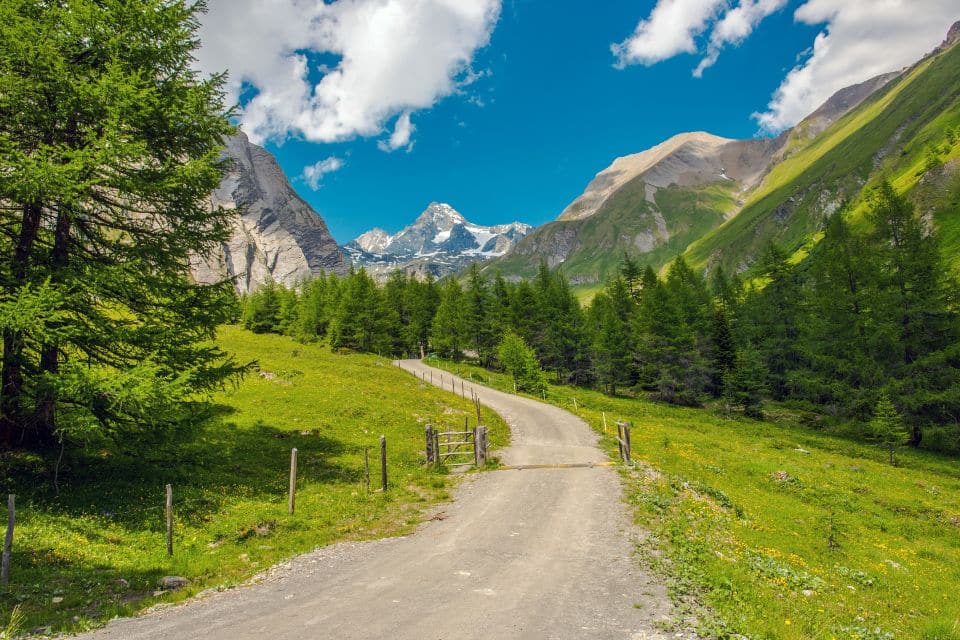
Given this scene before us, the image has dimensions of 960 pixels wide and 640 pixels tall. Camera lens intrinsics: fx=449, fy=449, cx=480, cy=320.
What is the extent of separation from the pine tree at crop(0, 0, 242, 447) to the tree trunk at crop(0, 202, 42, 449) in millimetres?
45

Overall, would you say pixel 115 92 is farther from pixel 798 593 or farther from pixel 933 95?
pixel 933 95

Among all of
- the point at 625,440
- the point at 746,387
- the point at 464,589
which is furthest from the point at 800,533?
the point at 746,387

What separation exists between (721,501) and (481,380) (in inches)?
1656

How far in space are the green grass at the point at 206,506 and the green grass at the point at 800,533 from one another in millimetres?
9309

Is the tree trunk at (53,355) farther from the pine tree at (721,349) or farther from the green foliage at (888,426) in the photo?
the pine tree at (721,349)

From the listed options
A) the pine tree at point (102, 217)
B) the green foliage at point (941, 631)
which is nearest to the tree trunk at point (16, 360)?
the pine tree at point (102, 217)

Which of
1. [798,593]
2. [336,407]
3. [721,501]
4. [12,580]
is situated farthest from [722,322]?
[12,580]

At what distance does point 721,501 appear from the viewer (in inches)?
727

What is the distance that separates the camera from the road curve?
8406 mm

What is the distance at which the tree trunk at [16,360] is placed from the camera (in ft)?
46.2

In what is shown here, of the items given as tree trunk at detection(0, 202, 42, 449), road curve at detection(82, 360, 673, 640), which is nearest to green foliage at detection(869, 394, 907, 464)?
road curve at detection(82, 360, 673, 640)

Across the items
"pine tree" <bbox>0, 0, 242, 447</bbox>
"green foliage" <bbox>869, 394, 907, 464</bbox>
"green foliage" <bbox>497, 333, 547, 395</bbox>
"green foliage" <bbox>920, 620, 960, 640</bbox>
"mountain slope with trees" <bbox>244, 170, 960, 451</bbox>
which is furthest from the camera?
"green foliage" <bbox>497, 333, 547, 395</bbox>

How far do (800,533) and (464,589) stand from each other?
14675 mm

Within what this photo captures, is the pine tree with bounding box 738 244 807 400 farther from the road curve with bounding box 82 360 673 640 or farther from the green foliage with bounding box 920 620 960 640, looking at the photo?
the green foliage with bounding box 920 620 960 640
